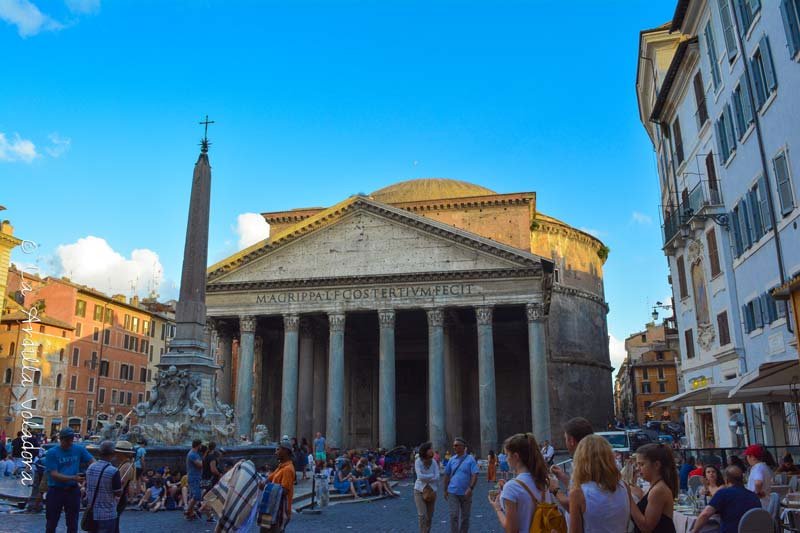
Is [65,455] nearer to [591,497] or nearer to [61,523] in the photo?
[61,523]

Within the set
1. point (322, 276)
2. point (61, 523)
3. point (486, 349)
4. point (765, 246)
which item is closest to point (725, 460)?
point (765, 246)

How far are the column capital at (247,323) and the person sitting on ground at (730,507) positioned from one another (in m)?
22.7

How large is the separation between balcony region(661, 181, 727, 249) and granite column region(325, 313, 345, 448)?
1228 centimetres

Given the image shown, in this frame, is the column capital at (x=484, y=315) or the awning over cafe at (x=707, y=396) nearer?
the awning over cafe at (x=707, y=396)

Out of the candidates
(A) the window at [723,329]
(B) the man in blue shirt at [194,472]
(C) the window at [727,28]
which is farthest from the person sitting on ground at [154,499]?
(C) the window at [727,28]

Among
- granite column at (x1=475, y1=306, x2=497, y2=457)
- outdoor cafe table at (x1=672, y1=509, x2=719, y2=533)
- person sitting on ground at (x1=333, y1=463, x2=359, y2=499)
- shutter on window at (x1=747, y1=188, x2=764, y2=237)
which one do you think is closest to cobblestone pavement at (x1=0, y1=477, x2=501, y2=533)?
person sitting on ground at (x1=333, y1=463, x2=359, y2=499)

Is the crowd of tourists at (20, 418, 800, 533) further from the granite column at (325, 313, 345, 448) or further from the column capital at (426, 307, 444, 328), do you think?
the column capital at (426, 307, 444, 328)


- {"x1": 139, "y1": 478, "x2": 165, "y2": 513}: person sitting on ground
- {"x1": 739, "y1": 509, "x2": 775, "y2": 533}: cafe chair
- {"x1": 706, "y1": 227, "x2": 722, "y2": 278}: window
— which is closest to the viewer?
{"x1": 739, "y1": 509, "x2": 775, "y2": 533}: cafe chair

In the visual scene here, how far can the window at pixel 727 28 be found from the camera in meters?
12.8

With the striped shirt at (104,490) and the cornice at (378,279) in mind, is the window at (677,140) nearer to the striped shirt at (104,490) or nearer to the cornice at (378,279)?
the cornice at (378,279)

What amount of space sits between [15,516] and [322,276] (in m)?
16.4

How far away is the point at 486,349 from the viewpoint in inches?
940

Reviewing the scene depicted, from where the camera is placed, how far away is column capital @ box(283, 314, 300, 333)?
25312 millimetres

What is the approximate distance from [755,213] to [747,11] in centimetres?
369
